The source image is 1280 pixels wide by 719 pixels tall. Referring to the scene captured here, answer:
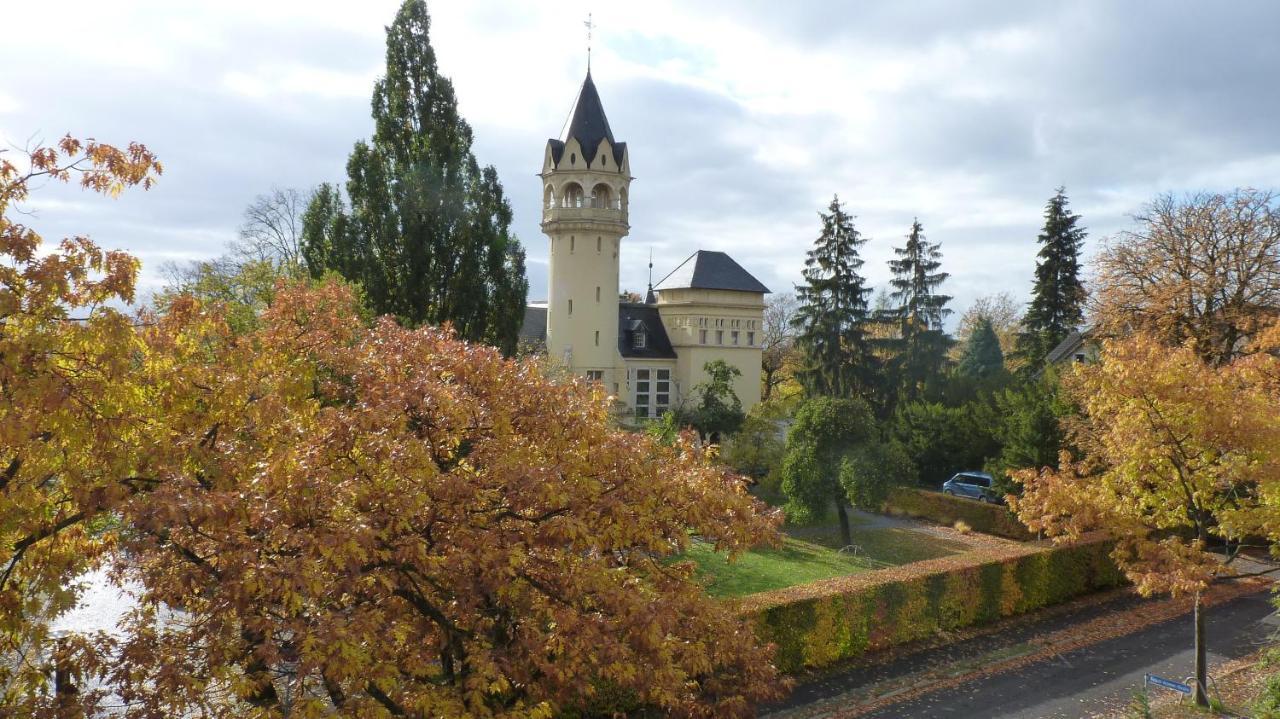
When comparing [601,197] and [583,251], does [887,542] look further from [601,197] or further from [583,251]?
[601,197]

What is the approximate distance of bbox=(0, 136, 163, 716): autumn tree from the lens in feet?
22.4

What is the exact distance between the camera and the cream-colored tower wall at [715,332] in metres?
48.9

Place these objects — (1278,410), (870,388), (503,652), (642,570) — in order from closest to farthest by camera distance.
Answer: (503,652) → (642,570) → (1278,410) → (870,388)

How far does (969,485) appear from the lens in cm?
3678

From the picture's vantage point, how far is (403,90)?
26578 mm

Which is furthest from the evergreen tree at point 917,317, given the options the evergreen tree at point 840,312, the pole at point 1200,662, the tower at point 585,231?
the pole at point 1200,662

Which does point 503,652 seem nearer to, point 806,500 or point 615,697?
point 615,697

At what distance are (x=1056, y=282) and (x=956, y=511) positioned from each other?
18319mm

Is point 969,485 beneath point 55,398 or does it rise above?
beneath

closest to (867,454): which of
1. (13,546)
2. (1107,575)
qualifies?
(1107,575)

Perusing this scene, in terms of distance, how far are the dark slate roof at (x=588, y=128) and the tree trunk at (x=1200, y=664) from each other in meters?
31.9

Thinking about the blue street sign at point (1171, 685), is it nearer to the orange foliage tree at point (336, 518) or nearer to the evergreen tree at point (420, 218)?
the orange foliage tree at point (336, 518)

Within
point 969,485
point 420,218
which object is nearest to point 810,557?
point 969,485

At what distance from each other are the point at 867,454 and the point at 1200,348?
12.2 m
